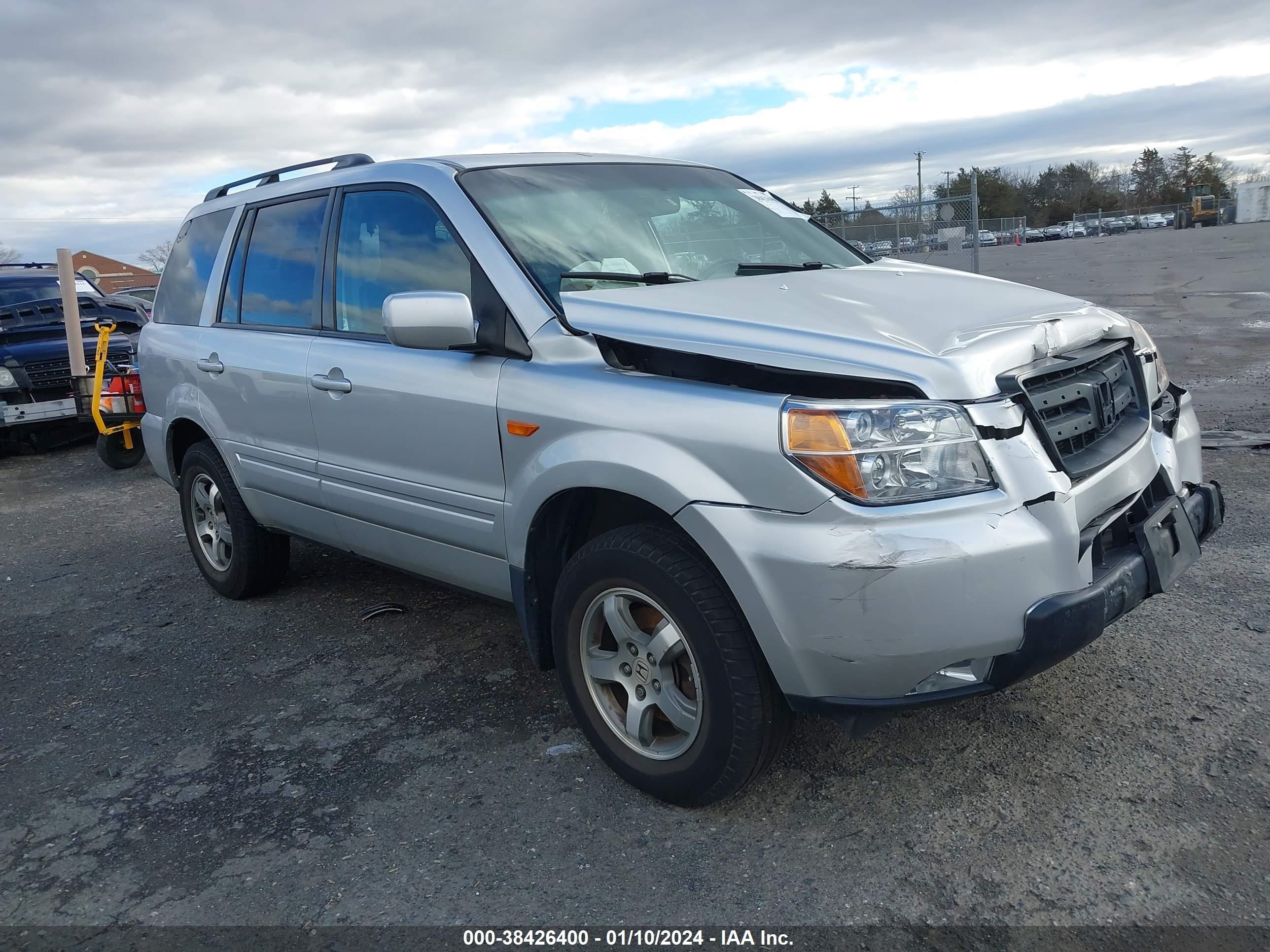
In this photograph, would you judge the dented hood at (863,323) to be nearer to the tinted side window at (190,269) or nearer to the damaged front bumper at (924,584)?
the damaged front bumper at (924,584)

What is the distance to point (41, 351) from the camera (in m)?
10.2

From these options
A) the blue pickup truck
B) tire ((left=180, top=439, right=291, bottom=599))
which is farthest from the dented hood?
the blue pickup truck

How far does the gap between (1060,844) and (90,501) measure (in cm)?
783

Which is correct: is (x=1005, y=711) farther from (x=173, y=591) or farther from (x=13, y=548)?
(x=13, y=548)

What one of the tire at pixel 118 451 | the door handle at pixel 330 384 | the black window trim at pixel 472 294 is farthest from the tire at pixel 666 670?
the tire at pixel 118 451

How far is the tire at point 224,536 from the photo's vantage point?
16.1ft

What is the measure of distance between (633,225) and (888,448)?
159 centimetres

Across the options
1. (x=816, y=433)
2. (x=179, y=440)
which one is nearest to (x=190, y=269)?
(x=179, y=440)

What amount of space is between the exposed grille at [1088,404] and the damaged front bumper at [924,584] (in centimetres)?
10

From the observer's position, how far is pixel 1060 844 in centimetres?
267

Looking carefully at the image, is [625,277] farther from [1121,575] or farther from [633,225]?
[1121,575]

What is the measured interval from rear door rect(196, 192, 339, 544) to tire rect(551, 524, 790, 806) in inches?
62.9

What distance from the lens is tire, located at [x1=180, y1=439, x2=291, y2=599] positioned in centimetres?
491

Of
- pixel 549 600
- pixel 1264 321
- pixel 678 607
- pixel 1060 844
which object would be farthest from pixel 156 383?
pixel 1264 321
